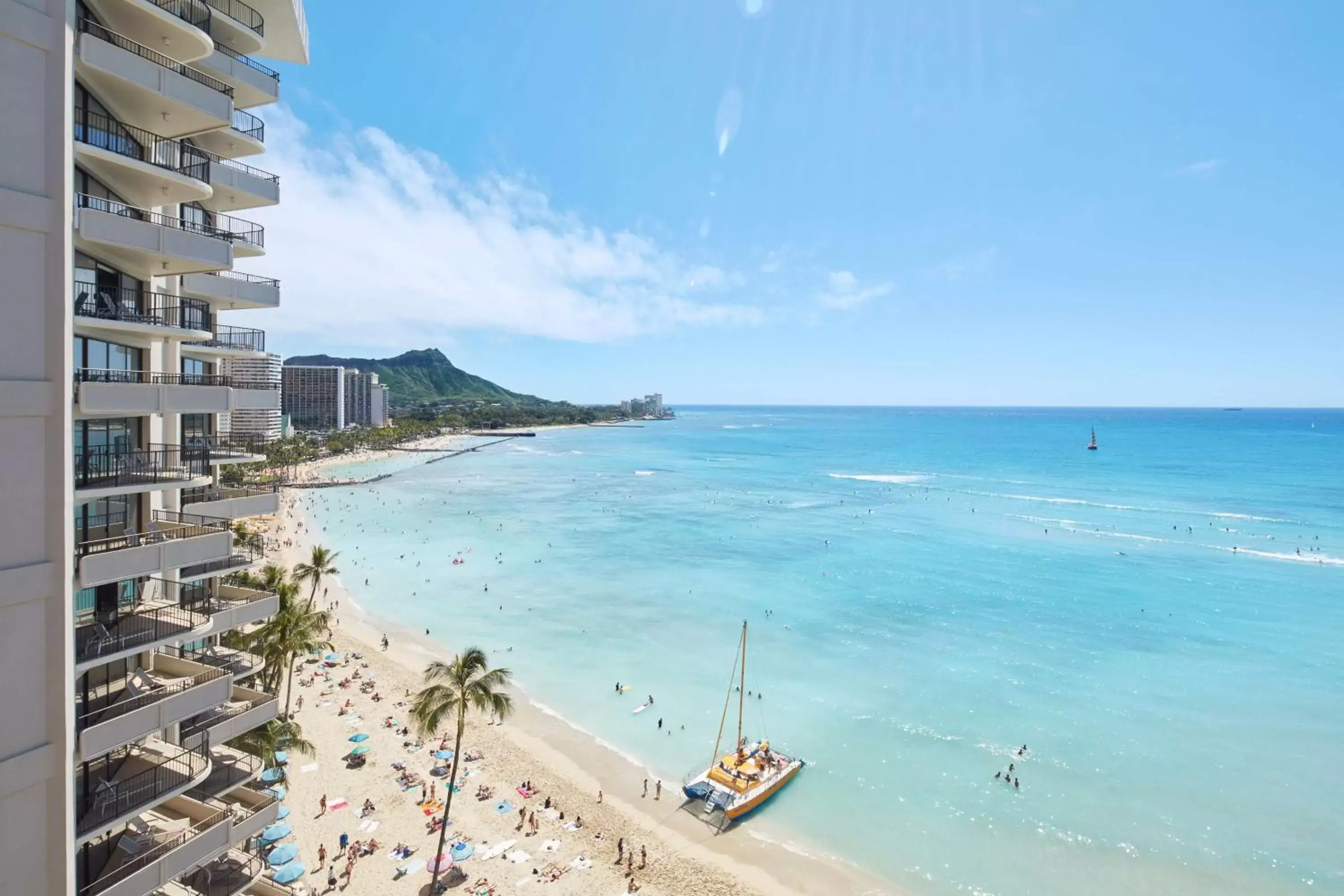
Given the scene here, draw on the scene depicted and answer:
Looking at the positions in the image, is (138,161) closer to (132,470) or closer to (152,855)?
(132,470)

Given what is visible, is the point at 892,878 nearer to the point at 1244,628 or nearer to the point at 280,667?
the point at 280,667

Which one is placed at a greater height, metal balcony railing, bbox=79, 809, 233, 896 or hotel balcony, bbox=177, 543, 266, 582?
hotel balcony, bbox=177, 543, 266, 582

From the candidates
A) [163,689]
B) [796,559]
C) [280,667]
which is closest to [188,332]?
[163,689]

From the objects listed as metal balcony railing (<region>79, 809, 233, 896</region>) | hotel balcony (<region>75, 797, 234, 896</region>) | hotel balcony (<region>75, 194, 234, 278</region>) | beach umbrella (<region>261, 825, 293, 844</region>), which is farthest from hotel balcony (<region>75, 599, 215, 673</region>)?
beach umbrella (<region>261, 825, 293, 844</region>)

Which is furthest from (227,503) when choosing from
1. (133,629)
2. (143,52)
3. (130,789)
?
(143,52)

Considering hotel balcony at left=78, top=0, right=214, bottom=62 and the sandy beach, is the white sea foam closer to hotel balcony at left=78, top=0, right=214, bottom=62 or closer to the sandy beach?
the sandy beach
